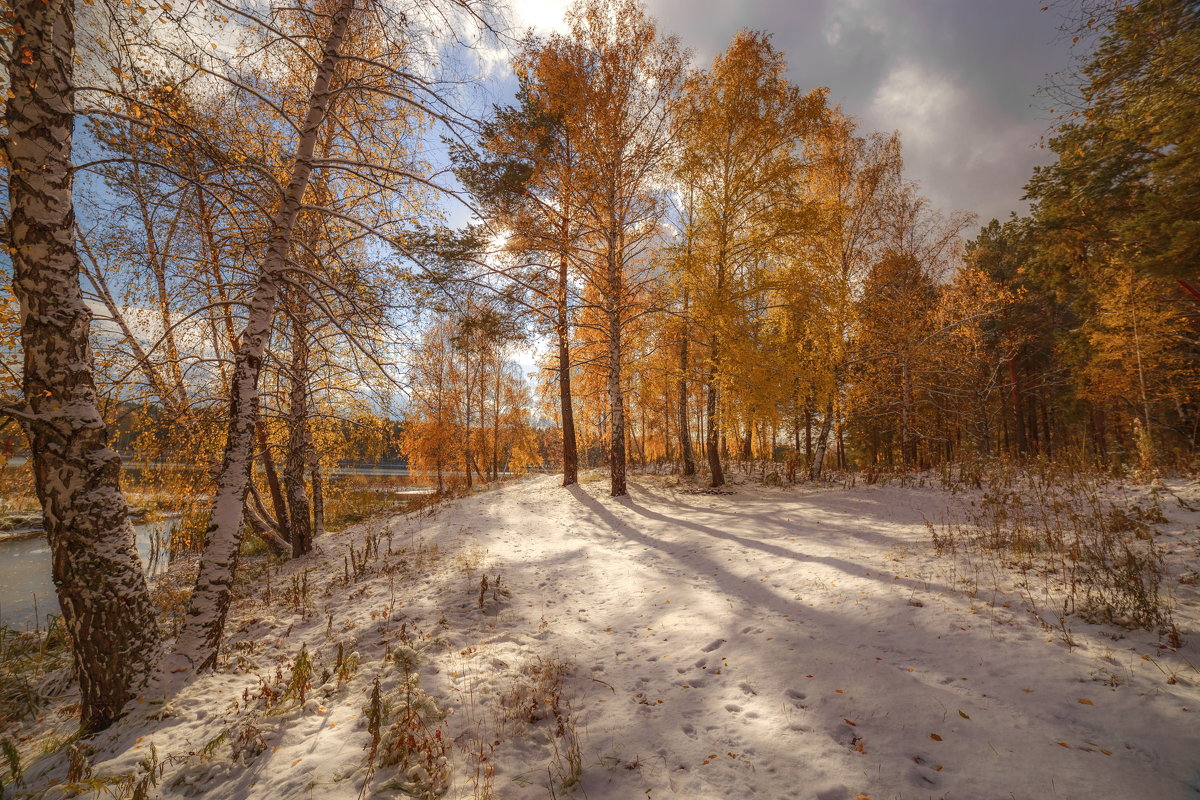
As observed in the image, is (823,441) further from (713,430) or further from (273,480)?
(273,480)

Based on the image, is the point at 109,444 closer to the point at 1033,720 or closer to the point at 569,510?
the point at 1033,720

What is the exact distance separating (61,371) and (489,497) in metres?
10.2

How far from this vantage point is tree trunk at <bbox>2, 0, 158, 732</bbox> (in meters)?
3.06

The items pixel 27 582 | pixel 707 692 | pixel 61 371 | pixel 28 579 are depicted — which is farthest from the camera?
pixel 28 579

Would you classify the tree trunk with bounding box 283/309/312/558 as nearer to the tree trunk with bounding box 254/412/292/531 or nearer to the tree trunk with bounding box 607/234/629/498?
the tree trunk with bounding box 254/412/292/531

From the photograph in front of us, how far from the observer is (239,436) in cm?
407

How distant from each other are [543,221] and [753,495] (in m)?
9.26

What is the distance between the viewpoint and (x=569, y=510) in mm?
10812

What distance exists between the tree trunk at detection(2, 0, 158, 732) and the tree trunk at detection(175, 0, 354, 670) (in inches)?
24.6

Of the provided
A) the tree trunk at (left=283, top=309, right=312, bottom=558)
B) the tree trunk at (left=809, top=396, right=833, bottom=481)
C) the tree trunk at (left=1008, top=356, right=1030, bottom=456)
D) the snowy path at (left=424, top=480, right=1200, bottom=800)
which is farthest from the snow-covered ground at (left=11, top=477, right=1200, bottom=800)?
the tree trunk at (left=1008, top=356, right=1030, bottom=456)

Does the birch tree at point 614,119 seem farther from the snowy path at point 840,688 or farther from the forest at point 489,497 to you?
the snowy path at point 840,688

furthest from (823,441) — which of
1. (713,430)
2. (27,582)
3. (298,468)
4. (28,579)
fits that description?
(28,579)

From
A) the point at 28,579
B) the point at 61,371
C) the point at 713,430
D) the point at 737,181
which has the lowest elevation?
the point at 28,579

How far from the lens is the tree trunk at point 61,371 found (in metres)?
3.06
